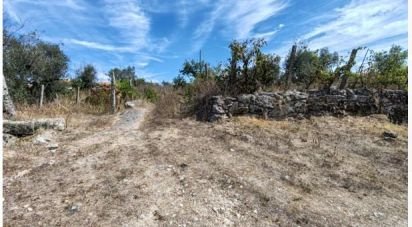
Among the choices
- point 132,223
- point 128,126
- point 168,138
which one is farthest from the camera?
point 128,126

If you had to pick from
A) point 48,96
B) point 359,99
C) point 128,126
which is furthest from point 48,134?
point 48,96

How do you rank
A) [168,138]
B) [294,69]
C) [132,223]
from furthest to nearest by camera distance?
[294,69], [168,138], [132,223]

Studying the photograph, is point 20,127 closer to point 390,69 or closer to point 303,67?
point 303,67

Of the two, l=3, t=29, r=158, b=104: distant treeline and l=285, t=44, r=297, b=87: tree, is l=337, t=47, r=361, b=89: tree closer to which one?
l=285, t=44, r=297, b=87: tree

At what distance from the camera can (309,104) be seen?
792 centimetres

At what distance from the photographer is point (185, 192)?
352 centimetres

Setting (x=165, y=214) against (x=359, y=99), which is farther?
(x=359, y=99)

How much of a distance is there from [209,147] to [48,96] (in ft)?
39.7

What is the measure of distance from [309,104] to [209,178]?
4.90 m

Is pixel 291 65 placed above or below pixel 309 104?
above

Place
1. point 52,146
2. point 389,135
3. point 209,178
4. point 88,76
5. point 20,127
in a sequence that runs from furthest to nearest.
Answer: point 88,76
point 389,135
point 20,127
point 52,146
point 209,178

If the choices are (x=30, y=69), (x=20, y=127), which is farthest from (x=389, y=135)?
(x=30, y=69)

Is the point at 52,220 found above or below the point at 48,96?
below

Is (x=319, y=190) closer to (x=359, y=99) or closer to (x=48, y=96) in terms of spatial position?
(x=359, y=99)
